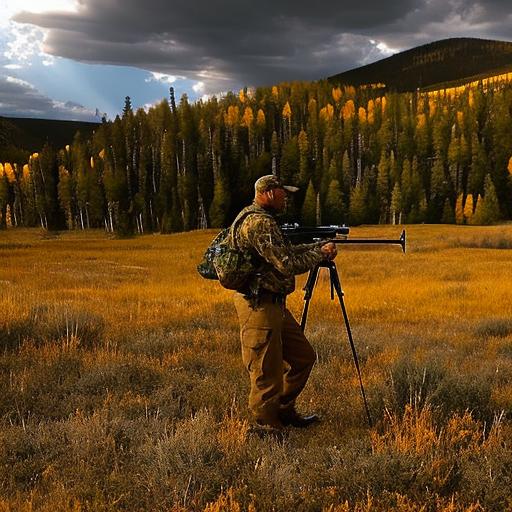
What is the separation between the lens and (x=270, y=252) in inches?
177

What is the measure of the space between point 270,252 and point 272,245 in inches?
2.4

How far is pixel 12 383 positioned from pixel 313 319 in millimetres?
7382

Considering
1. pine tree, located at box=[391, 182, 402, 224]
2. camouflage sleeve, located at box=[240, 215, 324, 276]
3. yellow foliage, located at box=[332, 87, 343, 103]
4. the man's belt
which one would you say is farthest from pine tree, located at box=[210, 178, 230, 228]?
camouflage sleeve, located at box=[240, 215, 324, 276]

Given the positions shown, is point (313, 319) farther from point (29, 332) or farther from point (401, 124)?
point (401, 124)

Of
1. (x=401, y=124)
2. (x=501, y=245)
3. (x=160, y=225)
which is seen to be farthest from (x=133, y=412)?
(x=401, y=124)

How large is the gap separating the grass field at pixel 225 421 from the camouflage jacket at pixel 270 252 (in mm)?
1376

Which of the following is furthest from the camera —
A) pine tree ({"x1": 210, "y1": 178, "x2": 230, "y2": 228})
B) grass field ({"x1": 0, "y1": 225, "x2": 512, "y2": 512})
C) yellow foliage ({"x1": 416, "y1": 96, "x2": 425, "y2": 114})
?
yellow foliage ({"x1": 416, "y1": 96, "x2": 425, "y2": 114})

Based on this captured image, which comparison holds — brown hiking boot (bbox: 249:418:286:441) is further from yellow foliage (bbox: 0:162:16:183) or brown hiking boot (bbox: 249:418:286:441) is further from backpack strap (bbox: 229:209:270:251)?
yellow foliage (bbox: 0:162:16:183)

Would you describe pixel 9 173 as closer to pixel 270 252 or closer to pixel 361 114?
pixel 361 114

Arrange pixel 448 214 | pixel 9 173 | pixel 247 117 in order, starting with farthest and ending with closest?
1. pixel 9 173
2. pixel 247 117
3. pixel 448 214

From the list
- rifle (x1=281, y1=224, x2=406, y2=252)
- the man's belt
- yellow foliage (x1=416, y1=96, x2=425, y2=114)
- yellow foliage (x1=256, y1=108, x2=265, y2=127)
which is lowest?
the man's belt

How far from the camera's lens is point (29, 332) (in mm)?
9141

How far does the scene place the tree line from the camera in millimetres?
86331

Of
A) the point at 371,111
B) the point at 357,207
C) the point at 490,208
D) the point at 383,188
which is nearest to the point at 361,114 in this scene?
the point at 371,111
